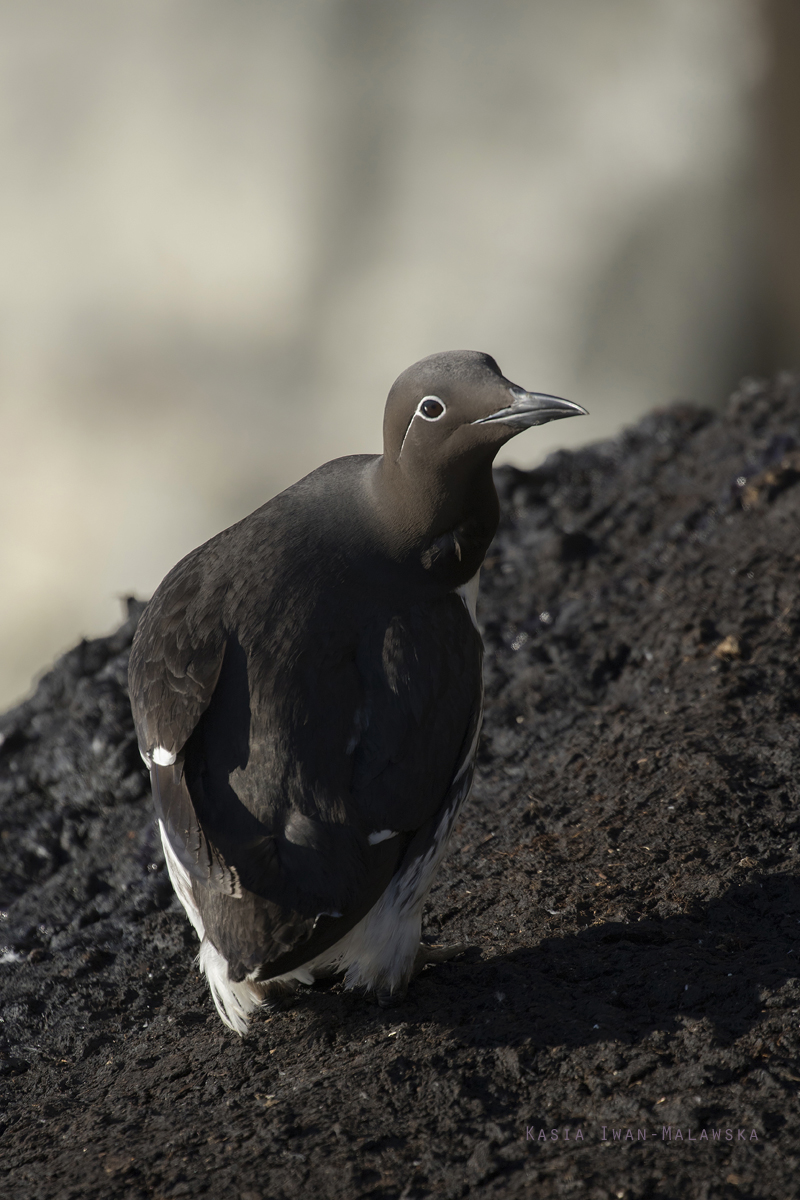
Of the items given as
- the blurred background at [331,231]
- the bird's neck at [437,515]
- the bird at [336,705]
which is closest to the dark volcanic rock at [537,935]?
the bird at [336,705]

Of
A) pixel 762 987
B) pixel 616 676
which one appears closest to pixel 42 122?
pixel 616 676

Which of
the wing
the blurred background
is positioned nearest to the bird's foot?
the wing

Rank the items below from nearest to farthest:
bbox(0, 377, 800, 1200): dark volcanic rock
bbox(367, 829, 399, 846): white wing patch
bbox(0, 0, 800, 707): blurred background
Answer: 1. bbox(0, 377, 800, 1200): dark volcanic rock
2. bbox(367, 829, 399, 846): white wing patch
3. bbox(0, 0, 800, 707): blurred background

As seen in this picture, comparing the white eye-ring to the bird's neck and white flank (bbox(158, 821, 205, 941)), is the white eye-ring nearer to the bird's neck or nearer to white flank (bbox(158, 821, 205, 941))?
the bird's neck

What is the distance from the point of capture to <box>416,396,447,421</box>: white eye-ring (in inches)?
137

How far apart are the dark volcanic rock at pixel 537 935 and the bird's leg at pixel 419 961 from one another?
0.11ft

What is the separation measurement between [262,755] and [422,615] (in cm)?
70

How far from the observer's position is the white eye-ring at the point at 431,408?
349 centimetres

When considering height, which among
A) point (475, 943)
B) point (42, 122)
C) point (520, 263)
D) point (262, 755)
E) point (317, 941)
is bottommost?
point (475, 943)

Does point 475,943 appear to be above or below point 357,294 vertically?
below

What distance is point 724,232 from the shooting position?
10.5 meters

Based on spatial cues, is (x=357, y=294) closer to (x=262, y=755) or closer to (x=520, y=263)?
(x=520, y=263)

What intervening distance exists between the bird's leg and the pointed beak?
1740mm

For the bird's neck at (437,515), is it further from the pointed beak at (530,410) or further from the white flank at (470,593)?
the pointed beak at (530,410)
